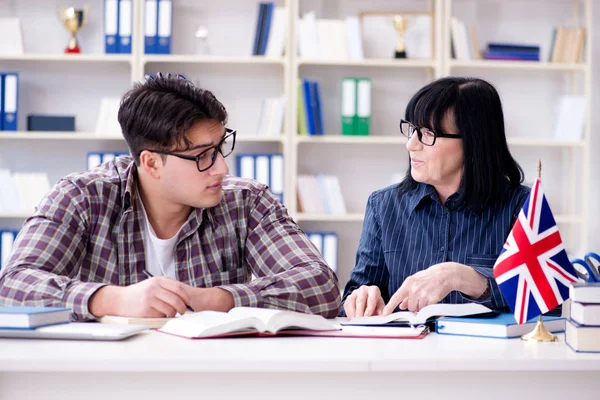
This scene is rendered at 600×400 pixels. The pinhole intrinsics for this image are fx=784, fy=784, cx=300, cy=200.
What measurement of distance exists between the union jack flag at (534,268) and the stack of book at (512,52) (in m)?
2.85

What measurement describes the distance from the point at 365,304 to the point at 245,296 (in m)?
0.27

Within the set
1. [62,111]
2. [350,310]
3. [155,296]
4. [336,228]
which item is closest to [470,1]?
[336,228]

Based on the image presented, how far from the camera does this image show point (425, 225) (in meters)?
2.09

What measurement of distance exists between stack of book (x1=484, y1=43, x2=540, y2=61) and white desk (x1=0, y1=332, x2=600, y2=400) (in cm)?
309

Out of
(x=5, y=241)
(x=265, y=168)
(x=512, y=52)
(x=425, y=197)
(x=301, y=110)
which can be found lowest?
(x=5, y=241)

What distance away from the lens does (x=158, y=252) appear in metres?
1.91

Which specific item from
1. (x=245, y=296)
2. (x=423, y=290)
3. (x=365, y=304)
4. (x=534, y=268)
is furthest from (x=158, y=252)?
(x=534, y=268)

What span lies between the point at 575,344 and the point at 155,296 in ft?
2.53

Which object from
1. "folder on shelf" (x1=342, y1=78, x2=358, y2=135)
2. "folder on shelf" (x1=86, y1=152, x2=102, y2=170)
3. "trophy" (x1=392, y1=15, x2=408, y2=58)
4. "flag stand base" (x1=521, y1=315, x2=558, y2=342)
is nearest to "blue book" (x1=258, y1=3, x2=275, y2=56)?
"folder on shelf" (x1=342, y1=78, x2=358, y2=135)

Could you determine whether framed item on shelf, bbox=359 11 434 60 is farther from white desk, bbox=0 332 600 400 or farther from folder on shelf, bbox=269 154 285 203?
white desk, bbox=0 332 600 400

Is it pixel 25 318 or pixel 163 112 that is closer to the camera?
pixel 25 318

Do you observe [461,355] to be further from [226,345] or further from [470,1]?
[470,1]

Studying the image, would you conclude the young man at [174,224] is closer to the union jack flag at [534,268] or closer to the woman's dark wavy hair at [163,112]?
the woman's dark wavy hair at [163,112]

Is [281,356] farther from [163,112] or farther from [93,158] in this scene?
[93,158]
